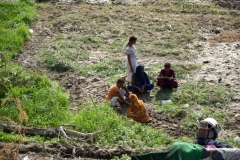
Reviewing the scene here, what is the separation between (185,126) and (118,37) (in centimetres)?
650

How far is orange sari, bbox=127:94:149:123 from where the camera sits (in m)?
9.12

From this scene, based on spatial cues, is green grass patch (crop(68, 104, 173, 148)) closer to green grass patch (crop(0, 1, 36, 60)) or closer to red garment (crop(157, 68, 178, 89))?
red garment (crop(157, 68, 178, 89))

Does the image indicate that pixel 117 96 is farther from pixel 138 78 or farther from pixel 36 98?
pixel 36 98

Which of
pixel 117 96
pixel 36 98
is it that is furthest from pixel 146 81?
pixel 36 98

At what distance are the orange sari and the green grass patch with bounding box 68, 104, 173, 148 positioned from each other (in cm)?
25

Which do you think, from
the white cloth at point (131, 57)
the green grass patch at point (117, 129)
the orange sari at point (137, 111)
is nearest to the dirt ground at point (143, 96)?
the orange sari at point (137, 111)

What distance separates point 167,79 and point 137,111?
196 centimetres

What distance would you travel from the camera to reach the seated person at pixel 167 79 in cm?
1085

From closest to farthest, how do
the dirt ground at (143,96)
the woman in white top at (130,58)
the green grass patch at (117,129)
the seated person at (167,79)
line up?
the dirt ground at (143,96)
the green grass patch at (117,129)
the woman in white top at (130,58)
the seated person at (167,79)

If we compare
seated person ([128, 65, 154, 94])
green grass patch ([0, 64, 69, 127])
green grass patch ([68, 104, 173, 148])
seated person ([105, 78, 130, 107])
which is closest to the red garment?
seated person ([128, 65, 154, 94])

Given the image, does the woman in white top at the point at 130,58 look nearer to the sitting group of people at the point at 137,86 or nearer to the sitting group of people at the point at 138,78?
the sitting group of people at the point at 138,78

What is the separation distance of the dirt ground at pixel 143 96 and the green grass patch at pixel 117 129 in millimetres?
455

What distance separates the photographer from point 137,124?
8.60 meters

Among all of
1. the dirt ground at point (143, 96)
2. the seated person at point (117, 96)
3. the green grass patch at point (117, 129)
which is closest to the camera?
the dirt ground at point (143, 96)
